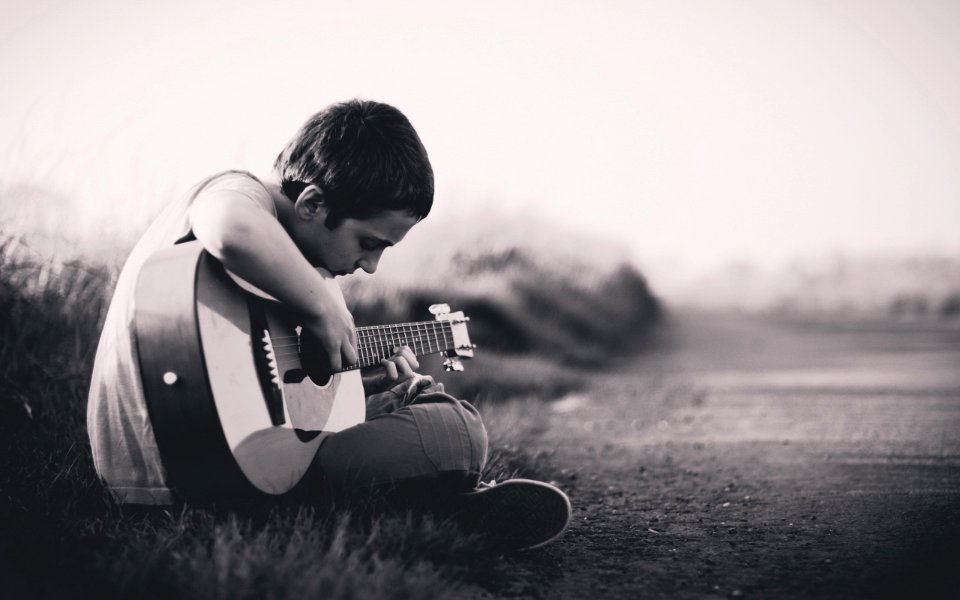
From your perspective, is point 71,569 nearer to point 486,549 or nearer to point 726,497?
point 486,549

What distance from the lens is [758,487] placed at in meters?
3.29

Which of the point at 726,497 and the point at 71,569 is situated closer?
the point at 71,569

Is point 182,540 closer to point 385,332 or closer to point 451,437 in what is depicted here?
point 451,437

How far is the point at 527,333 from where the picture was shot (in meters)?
7.80

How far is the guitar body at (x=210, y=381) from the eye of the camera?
6.06 ft

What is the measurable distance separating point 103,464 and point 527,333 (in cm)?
594

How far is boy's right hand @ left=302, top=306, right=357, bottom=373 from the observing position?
210 cm

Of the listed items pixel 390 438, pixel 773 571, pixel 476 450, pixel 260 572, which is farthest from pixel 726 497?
pixel 260 572

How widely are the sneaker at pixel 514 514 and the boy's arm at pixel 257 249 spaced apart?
63 centimetres

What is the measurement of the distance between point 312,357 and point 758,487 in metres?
1.99

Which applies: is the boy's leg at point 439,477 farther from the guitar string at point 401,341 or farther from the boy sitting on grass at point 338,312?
the guitar string at point 401,341

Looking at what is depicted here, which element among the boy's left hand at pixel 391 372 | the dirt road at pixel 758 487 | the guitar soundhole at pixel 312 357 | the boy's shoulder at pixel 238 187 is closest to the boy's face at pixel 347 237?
the boy's shoulder at pixel 238 187

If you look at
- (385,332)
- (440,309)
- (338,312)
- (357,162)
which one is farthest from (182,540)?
(440,309)

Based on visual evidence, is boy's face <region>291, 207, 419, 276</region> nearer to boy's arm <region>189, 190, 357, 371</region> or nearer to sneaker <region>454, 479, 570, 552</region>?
boy's arm <region>189, 190, 357, 371</region>
